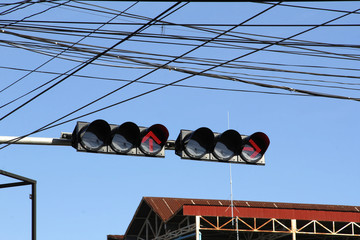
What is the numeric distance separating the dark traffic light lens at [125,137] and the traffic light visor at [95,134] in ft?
0.49

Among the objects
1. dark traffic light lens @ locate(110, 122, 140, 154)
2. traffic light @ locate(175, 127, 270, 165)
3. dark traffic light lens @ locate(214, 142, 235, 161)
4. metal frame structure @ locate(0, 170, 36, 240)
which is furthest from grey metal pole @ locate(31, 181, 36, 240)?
dark traffic light lens @ locate(214, 142, 235, 161)

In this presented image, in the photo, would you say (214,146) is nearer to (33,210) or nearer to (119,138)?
(119,138)

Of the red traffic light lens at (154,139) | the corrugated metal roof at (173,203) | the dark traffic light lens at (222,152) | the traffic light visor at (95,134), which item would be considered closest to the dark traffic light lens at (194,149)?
the dark traffic light lens at (222,152)

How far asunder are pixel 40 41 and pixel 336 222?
3499 cm

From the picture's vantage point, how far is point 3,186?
14.2m

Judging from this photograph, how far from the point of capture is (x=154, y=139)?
1216 centimetres

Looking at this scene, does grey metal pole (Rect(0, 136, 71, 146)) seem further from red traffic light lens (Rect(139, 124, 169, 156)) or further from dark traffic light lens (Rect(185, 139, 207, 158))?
dark traffic light lens (Rect(185, 139, 207, 158))

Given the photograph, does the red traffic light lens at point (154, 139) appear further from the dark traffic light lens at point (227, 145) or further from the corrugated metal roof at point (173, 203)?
the corrugated metal roof at point (173, 203)

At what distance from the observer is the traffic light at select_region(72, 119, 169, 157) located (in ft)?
38.5

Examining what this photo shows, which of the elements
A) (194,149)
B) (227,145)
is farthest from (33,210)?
(227,145)

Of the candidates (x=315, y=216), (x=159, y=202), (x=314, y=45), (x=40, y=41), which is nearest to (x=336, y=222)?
(x=315, y=216)

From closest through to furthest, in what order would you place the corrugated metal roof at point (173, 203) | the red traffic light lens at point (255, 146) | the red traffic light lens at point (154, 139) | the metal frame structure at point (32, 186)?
the red traffic light lens at point (154, 139), the red traffic light lens at point (255, 146), the metal frame structure at point (32, 186), the corrugated metal roof at point (173, 203)

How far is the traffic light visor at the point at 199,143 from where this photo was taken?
12234mm

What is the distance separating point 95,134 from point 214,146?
2.03 meters
